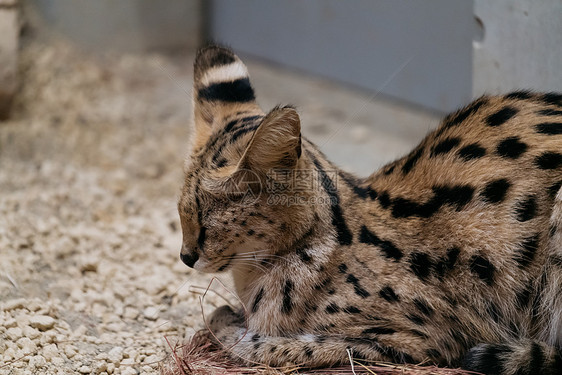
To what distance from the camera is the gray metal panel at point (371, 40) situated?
627cm

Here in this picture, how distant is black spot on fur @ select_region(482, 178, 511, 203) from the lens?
3.06 meters

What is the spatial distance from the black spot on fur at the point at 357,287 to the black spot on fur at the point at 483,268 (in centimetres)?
49

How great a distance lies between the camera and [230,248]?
3230mm

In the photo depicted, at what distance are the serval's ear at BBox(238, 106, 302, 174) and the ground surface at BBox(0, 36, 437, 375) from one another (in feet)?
3.63

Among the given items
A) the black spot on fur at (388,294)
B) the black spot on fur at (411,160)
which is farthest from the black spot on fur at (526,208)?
the black spot on fur at (388,294)

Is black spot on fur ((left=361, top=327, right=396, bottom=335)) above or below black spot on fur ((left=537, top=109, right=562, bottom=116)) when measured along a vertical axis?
below

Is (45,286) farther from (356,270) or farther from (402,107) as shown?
(402,107)

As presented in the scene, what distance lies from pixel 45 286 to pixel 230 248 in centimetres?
144

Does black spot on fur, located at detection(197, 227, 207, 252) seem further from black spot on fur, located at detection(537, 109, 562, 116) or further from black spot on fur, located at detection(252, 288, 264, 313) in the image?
black spot on fur, located at detection(537, 109, 562, 116)

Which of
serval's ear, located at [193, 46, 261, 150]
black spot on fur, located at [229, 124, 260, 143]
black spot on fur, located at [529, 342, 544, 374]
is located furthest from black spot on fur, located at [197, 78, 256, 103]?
black spot on fur, located at [529, 342, 544, 374]

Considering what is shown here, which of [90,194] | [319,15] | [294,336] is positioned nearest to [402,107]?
[319,15]

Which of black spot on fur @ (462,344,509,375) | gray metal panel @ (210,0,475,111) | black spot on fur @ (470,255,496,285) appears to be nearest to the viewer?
black spot on fur @ (462,344,509,375)

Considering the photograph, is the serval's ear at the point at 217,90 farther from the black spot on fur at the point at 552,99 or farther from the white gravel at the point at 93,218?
the black spot on fur at the point at 552,99

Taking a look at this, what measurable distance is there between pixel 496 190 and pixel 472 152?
23 centimetres
